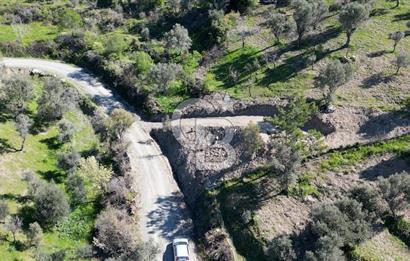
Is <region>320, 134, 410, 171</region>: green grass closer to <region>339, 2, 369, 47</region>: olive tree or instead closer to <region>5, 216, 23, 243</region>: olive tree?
<region>339, 2, 369, 47</region>: olive tree

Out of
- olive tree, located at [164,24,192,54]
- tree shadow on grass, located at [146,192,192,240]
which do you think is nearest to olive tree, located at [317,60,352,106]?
tree shadow on grass, located at [146,192,192,240]

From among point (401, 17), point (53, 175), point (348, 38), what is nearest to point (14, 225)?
point (53, 175)

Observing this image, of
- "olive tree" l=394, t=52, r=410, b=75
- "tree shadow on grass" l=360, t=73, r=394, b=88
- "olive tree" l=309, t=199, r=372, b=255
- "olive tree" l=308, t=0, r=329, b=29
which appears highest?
"olive tree" l=308, t=0, r=329, b=29

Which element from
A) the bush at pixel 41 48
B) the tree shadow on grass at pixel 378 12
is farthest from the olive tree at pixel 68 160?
the tree shadow on grass at pixel 378 12

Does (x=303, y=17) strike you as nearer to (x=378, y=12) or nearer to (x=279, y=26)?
(x=279, y=26)

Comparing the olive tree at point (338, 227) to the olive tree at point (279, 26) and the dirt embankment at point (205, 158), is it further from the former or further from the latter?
the olive tree at point (279, 26)

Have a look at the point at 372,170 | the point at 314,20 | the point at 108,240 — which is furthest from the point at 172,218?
the point at 314,20

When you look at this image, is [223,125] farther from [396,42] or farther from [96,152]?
[396,42]
